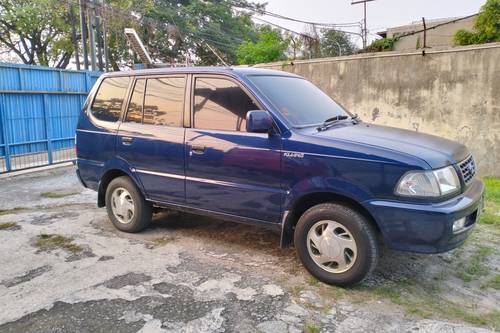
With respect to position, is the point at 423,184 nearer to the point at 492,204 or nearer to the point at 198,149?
the point at 198,149

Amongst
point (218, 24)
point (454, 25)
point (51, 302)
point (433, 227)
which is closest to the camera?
point (433, 227)

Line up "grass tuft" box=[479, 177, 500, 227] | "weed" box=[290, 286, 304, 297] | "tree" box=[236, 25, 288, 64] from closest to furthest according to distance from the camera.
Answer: "weed" box=[290, 286, 304, 297]
"grass tuft" box=[479, 177, 500, 227]
"tree" box=[236, 25, 288, 64]

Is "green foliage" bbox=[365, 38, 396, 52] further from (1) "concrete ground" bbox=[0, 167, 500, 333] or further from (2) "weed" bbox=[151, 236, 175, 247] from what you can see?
(2) "weed" bbox=[151, 236, 175, 247]

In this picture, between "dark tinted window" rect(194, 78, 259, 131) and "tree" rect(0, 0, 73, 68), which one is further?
"tree" rect(0, 0, 73, 68)

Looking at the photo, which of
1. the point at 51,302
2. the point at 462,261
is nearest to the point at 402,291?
the point at 462,261

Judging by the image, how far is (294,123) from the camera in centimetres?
375

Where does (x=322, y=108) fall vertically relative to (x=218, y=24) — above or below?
below

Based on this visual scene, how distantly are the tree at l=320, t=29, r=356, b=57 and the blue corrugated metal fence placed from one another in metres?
18.1

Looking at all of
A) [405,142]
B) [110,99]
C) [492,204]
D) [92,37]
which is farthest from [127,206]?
[92,37]

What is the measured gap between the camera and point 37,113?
9.64 metres

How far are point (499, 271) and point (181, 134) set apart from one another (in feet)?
11.2

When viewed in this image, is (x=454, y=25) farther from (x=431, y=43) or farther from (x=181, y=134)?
(x=181, y=134)

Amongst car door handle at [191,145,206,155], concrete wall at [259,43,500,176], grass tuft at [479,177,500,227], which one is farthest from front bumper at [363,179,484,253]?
concrete wall at [259,43,500,176]

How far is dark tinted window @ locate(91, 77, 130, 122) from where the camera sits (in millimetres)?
4949
